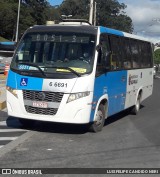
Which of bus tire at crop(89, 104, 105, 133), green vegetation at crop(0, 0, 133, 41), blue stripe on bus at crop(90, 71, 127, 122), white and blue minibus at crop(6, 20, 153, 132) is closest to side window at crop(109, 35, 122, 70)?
white and blue minibus at crop(6, 20, 153, 132)

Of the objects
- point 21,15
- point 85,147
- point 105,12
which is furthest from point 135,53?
point 105,12

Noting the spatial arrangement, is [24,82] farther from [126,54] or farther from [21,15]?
[21,15]

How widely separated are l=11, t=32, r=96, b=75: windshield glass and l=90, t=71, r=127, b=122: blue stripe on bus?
597 millimetres

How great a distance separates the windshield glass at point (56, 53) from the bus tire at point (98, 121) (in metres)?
1.17

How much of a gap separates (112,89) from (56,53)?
192cm

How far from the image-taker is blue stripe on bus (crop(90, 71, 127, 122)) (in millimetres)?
10406

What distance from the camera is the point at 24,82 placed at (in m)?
10.1

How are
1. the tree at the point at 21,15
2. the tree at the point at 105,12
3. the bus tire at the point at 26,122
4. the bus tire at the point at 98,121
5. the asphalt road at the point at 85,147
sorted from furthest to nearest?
the tree at the point at 105,12 < the tree at the point at 21,15 < the bus tire at the point at 26,122 < the bus tire at the point at 98,121 < the asphalt road at the point at 85,147

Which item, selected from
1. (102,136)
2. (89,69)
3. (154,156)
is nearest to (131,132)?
(102,136)

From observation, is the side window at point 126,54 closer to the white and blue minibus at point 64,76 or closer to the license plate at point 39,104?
the white and blue minibus at point 64,76

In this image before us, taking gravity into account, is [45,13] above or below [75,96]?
above

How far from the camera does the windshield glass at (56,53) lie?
33.3 feet

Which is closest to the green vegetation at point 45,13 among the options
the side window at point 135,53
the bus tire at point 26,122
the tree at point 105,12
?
the tree at point 105,12

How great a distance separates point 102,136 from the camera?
10.3 m
